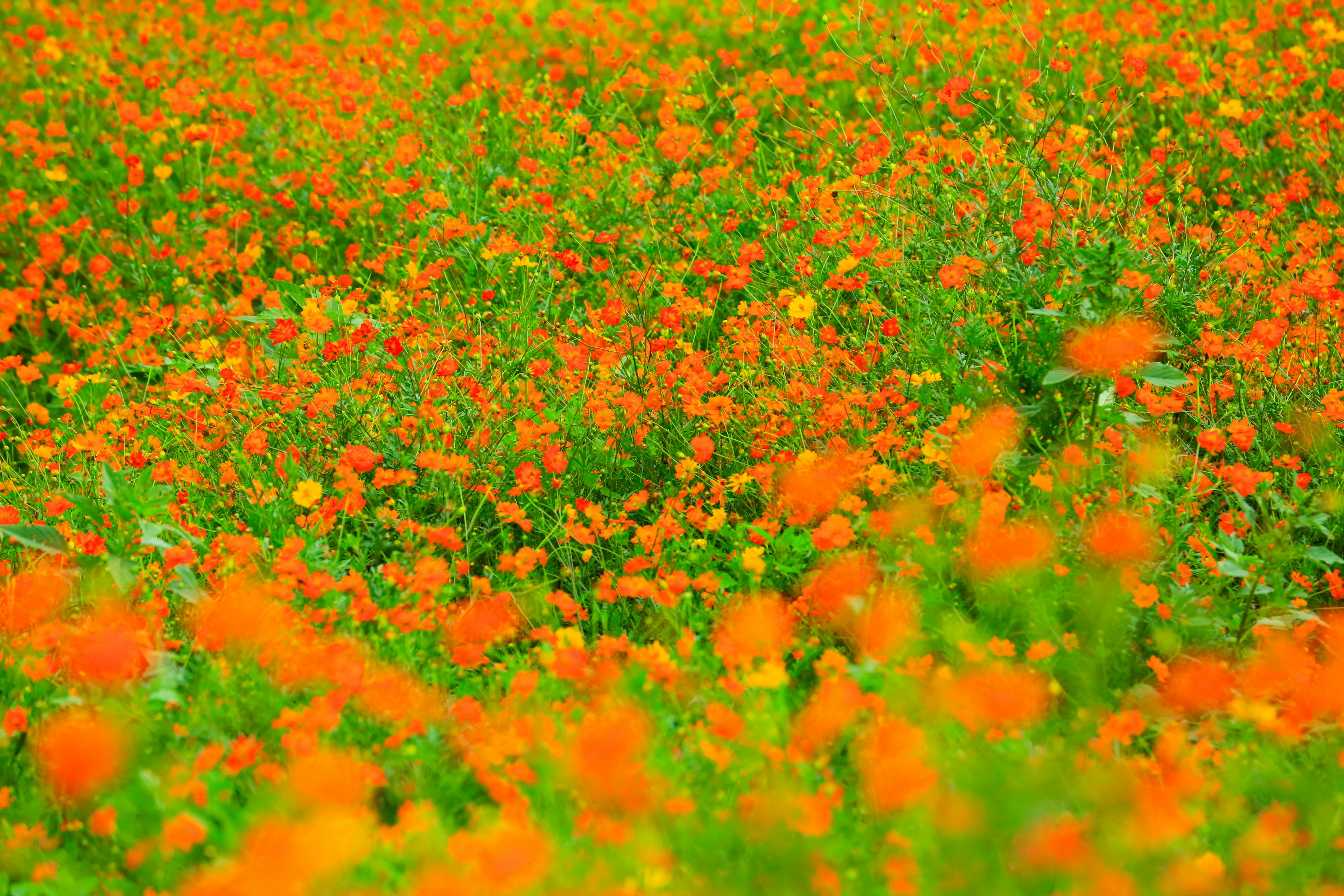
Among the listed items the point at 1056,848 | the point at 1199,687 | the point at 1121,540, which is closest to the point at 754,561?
the point at 1121,540

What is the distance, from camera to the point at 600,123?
5.07 m

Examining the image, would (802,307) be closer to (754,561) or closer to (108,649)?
(754,561)

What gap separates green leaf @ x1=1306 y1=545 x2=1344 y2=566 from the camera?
2.29m

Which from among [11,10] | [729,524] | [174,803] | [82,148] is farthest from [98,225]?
[174,803]

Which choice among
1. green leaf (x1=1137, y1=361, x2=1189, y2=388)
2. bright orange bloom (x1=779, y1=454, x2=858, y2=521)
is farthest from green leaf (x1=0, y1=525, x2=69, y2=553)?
green leaf (x1=1137, y1=361, x2=1189, y2=388)

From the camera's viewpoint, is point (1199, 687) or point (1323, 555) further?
point (1323, 555)

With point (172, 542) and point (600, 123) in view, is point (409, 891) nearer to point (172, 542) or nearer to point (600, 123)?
point (172, 542)

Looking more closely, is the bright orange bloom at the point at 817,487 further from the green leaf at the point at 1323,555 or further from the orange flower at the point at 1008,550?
the green leaf at the point at 1323,555

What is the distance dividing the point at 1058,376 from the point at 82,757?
1908mm

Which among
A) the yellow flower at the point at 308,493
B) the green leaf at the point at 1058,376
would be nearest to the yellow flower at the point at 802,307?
the green leaf at the point at 1058,376

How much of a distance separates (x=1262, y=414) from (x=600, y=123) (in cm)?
308

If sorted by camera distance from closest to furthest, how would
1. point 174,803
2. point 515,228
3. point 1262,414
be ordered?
point 174,803 < point 1262,414 < point 515,228

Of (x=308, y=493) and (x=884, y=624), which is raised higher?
(x=308, y=493)

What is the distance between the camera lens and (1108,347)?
238 centimetres
